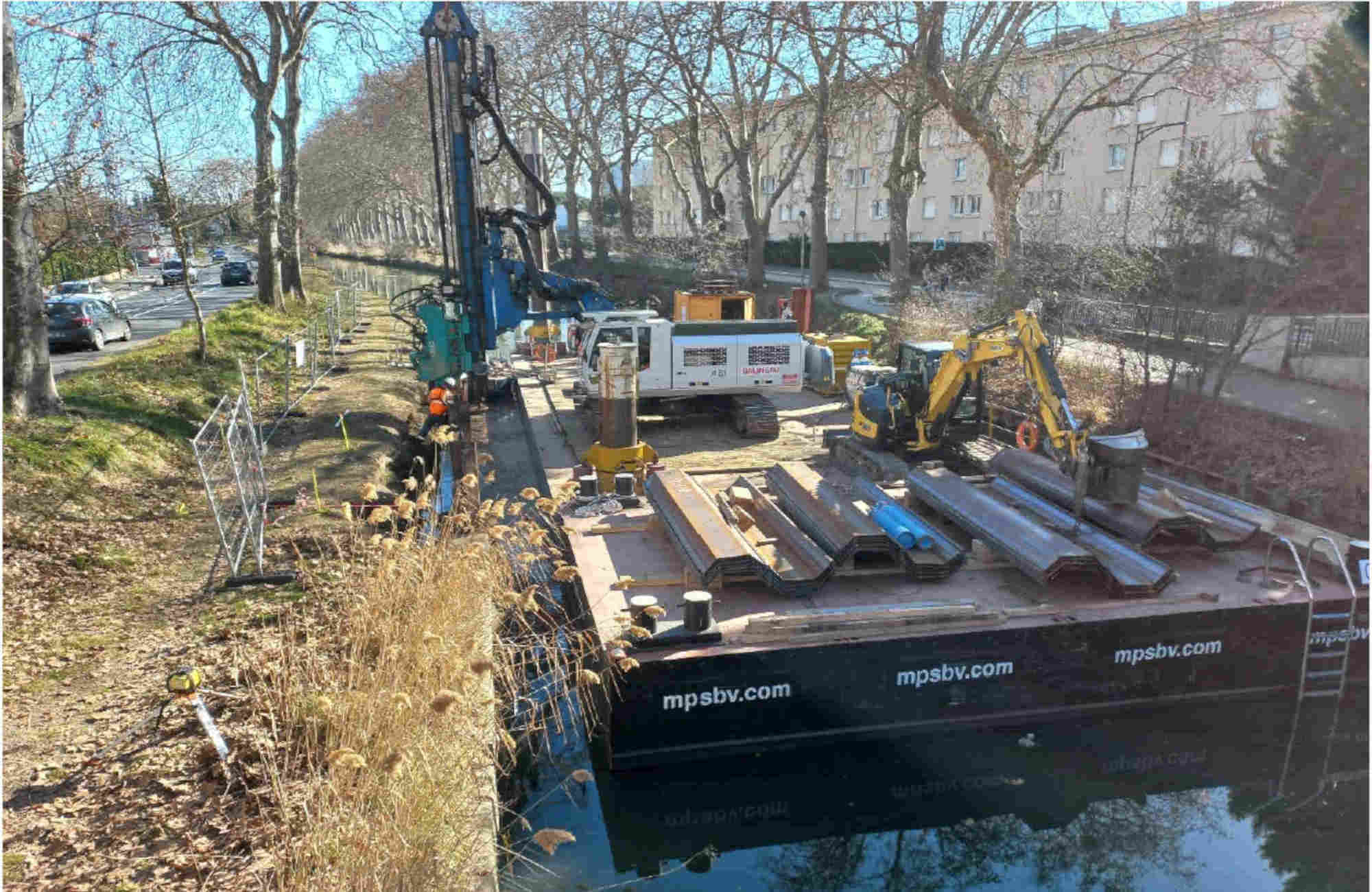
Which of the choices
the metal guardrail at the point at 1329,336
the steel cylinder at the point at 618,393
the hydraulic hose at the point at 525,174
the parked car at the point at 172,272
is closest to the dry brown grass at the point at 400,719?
the steel cylinder at the point at 618,393

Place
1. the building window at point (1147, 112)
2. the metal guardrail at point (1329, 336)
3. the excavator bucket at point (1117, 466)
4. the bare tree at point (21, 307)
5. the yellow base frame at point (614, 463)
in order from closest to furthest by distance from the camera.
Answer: the excavator bucket at point (1117, 466)
the bare tree at point (21, 307)
the yellow base frame at point (614, 463)
the metal guardrail at point (1329, 336)
the building window at point (1147, 112)

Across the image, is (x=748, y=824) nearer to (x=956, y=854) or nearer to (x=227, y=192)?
(x=956, y=854)

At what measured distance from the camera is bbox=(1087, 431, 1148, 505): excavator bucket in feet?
28.2

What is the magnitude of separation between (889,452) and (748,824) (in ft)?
21.8

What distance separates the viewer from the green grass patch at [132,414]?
420 inches

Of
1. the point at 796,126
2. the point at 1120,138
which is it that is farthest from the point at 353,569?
the point at 1120,138

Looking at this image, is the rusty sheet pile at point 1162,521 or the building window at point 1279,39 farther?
the building window at point 1279,39

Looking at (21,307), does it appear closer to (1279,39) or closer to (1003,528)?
(1003,528)

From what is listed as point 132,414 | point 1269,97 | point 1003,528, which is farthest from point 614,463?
point 1269,97

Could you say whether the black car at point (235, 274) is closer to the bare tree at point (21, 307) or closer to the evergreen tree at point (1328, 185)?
the bare tree at point (21, 307)

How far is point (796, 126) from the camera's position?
113 ft

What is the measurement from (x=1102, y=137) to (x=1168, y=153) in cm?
350

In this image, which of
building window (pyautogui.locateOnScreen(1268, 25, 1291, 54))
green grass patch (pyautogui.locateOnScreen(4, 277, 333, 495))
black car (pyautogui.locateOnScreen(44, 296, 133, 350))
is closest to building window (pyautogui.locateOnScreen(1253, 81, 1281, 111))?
building window (pyautogui.locateOnScreen(1268, 25, 1291, 54))

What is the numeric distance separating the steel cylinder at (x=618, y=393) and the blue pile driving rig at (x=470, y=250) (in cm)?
418
